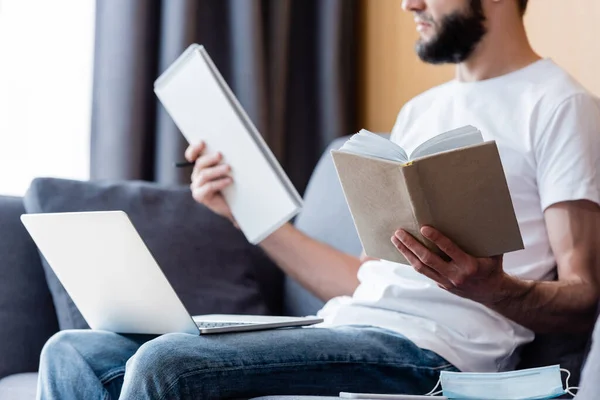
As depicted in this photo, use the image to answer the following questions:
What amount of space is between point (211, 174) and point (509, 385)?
73 cm

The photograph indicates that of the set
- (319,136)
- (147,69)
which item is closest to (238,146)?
(147,69)

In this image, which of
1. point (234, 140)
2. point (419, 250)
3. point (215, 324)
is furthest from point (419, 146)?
point (234, 140)

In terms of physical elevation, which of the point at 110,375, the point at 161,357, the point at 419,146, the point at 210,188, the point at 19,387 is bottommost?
the point at 19,387

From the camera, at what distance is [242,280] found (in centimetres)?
198

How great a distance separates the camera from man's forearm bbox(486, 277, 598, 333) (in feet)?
4.44

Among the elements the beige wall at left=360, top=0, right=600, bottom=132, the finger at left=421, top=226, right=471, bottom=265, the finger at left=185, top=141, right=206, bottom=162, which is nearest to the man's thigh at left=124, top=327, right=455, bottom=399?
the finger at left=421, top=226, right=471, bottom=265

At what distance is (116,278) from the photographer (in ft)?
4.39

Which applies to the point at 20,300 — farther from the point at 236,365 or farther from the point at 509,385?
the point at 509,385

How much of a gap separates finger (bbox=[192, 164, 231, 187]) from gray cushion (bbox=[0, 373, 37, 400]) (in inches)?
18.7

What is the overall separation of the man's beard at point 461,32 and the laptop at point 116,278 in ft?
2.03

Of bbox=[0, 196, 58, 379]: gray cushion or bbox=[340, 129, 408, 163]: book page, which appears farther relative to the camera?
bbox=[0, 196, 58, 379]: gray cushion

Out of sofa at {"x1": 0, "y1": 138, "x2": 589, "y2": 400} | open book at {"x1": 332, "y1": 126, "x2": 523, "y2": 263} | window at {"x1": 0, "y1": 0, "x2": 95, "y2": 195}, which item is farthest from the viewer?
window at {"x1": 0, "y1": 0, "x2": 95, "y2": 195}

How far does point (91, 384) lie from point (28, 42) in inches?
47.6

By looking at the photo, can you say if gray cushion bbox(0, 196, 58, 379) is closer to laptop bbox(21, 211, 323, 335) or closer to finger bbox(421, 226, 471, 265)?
laptop bbox(21, 211, 323, 335)
